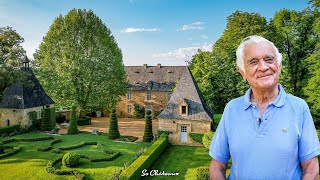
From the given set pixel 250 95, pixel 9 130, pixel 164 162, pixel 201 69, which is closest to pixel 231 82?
pixel 201 69

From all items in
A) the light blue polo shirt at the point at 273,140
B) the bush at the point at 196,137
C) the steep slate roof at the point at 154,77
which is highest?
the steep slate roof at the point at 154,77

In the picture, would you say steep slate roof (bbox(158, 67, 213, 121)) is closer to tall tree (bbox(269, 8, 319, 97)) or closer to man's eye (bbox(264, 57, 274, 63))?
tall tree (bbox(269, 8, 319, 97))

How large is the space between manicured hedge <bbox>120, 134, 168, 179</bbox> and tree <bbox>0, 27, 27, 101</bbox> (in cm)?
1837

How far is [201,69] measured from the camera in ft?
114

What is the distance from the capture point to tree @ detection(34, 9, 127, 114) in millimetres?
38406

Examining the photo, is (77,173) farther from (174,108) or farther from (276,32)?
(276,32)

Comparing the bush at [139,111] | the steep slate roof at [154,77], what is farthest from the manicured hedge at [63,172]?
the steep slate roof at [154,77]

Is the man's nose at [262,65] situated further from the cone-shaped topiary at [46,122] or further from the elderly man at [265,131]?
the cone-shaped topiary at [46,122]

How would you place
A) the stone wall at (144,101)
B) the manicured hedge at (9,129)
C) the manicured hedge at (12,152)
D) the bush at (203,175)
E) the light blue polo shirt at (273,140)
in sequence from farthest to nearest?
the stone wall at (144,101) → the manicured hedge at (9,129) → the manicured hedge at (12,152) → the bush at (203,175) → the light blue polo shirt at (273,140)

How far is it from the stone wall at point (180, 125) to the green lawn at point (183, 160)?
982mm

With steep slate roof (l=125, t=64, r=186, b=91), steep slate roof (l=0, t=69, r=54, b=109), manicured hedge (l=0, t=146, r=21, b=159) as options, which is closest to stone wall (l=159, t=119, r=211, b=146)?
manicured hedge (l=0, t=146, r=21, b=159)

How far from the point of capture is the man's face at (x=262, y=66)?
285 cm

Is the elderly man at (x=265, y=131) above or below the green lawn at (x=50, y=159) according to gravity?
above

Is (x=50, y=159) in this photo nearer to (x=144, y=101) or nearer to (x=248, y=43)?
(x=248, y=43)
